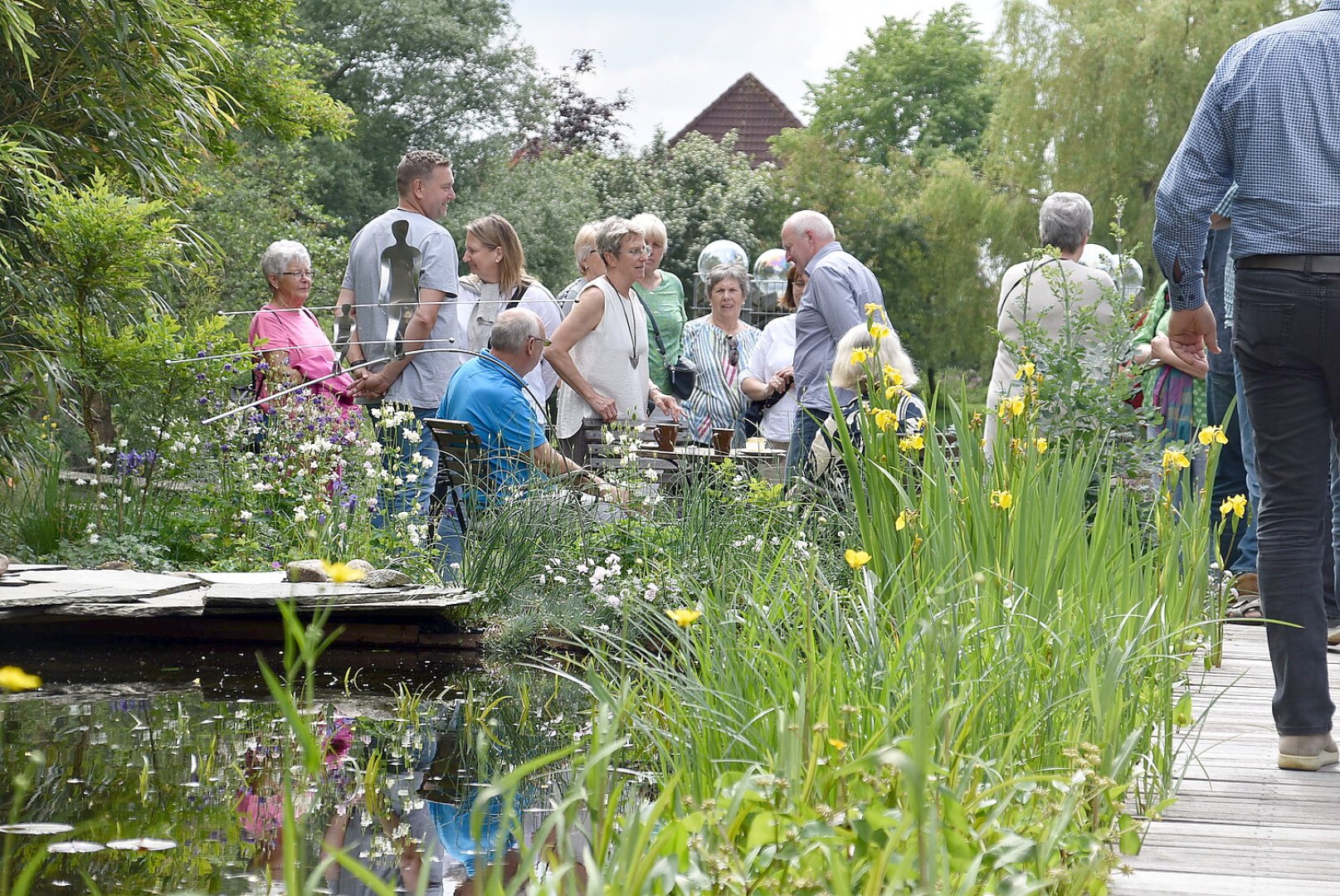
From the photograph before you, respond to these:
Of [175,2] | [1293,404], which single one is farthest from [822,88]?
[1293,404]

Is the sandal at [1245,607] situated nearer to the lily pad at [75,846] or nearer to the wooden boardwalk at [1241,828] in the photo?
the wooden boardwalk at [1241,828]

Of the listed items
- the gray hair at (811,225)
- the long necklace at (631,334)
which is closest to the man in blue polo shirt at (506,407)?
the long necklace at (631,334)

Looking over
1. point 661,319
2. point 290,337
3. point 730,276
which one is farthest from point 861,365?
point 730,276

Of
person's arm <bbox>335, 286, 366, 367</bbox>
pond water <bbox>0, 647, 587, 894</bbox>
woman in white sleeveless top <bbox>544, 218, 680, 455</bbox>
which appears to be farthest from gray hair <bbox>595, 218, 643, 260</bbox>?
pond water <bbox>0, 647, 587, 894</bbox>

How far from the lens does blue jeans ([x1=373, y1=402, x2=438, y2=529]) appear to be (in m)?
6.23

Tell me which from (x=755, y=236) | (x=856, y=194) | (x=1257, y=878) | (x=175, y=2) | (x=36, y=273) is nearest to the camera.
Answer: (x=1257, y=878)

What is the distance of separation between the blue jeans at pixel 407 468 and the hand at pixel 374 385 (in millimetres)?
119

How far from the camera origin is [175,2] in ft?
24.5

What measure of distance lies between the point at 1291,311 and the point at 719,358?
5.94 metres

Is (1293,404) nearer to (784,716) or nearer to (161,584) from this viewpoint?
(784,716)

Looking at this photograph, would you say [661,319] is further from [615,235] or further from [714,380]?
[615,235]

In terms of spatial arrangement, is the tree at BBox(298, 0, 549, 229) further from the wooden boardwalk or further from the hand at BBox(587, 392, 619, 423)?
the wooden boardwalk

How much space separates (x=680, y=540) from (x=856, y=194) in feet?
81.5

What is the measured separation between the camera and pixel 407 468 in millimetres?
Answer: 6297
